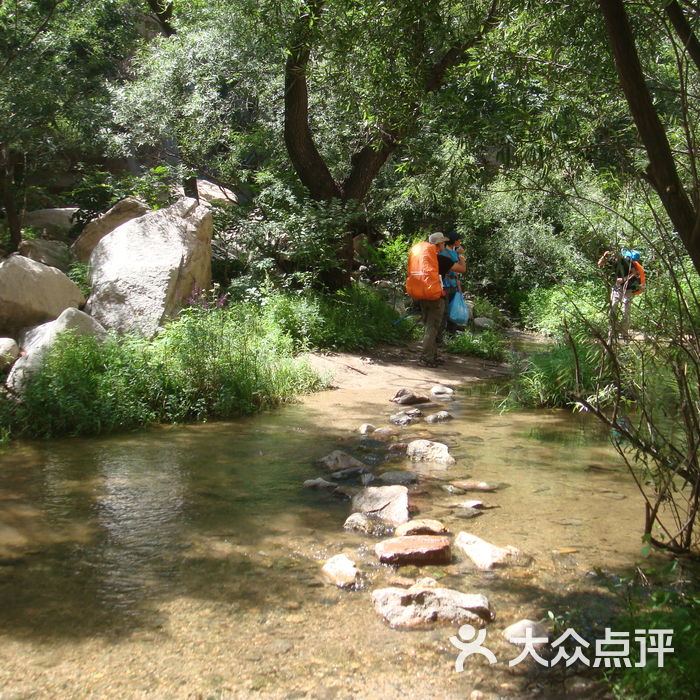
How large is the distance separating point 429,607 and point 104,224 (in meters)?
10.5

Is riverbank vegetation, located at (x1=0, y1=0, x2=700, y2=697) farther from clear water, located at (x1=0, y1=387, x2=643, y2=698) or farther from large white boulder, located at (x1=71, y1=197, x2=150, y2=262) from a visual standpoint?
large white boulder, located at (x1=71, y1=197, x2=150, y2=262)

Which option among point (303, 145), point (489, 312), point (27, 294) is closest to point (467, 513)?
point (27, 294)

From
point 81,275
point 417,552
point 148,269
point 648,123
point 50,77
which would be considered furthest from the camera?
point 50,77

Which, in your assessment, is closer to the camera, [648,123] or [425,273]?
[648,123]

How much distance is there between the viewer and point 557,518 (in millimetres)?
5281

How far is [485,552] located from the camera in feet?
14.8

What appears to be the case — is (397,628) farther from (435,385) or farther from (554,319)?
(554,319)

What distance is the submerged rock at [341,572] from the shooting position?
4.21 meters

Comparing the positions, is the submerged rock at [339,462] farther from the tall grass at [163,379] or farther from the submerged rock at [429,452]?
the tall grass at [163,379]

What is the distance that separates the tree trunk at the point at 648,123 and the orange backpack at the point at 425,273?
24.7 feet

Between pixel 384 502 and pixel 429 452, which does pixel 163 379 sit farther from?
pixel 384 502

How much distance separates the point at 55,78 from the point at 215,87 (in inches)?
107

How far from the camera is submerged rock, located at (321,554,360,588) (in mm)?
4205

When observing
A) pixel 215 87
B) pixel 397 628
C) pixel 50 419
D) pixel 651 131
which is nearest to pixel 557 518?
pixel 397 628
